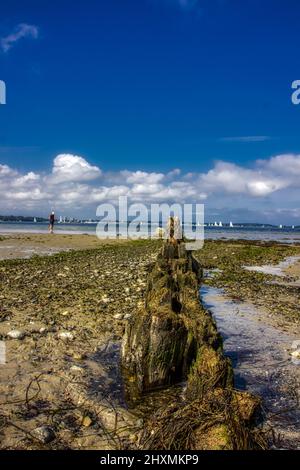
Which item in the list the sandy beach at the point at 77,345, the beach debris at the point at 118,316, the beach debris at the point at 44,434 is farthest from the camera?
the beach debris at the point at 118,316

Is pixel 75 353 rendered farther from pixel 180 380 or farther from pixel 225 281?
pixel 225 281

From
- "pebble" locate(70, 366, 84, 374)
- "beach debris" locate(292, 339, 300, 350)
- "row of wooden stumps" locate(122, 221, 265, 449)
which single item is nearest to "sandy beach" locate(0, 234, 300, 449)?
"pebble" locate(70, 366, 84, 374)

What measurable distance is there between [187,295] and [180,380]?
6.29 ft

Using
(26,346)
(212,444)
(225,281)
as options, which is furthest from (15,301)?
(225,281)

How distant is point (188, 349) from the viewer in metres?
6.44

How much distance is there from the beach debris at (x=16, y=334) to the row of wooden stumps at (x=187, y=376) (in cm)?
253

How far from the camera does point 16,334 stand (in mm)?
8000

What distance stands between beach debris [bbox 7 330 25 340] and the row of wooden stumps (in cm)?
253

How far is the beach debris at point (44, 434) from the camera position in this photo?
4.48 metres

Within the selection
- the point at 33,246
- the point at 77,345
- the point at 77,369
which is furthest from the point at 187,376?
the point at 33,246

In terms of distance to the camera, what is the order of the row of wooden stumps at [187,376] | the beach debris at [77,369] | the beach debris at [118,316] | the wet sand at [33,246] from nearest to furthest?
the row of wooden stumps at [187,376]
the beach debris at [77,369]
the beach debris at [118,316]
the wet sand at [33,246]

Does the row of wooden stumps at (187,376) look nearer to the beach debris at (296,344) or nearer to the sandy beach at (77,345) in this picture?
the sandy beach at (77,345)

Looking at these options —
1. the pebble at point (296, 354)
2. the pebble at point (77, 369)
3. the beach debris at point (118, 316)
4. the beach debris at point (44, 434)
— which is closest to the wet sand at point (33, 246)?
the beach debris at point (118, 316)

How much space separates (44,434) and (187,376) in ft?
8.35
